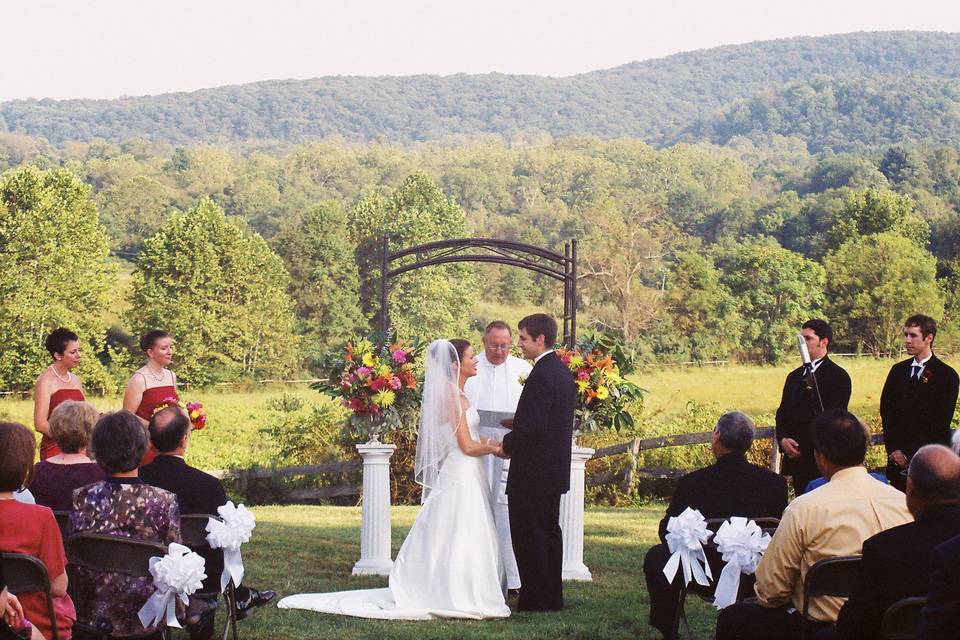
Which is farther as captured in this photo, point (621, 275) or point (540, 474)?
point (621, 275)

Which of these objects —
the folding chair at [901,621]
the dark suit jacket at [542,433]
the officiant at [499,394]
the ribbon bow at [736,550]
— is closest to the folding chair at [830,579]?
the folding chair at [901,621]

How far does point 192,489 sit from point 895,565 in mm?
3585

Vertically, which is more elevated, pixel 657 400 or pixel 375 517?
pixel 375 517

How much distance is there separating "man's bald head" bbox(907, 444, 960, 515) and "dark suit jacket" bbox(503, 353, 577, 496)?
4195 millimetres

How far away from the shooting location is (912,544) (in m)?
4.14

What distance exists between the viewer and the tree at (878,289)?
52.9 metres

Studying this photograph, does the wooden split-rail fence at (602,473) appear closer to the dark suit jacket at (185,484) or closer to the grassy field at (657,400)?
the grassy field at (657,400)

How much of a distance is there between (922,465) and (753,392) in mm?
37138

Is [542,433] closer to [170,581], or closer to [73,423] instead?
[73,423]

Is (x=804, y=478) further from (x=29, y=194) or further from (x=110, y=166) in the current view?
(x=110, y=166)

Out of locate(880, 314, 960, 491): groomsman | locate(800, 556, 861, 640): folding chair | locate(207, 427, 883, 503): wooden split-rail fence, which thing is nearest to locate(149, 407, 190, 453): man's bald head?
locate(800, 556, 861, 640): folding chair

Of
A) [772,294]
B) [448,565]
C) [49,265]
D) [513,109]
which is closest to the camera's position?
[448,565]

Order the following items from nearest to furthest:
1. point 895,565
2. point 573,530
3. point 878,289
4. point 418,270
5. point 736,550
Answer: point 895,565, point 736,550, point 573,530, point 878,289, point 418,270

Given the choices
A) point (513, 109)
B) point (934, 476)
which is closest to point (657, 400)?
point (934, 476)
